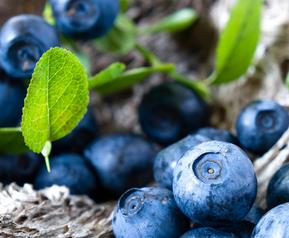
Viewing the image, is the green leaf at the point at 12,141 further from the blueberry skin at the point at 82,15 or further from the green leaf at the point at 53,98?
the blueberry skin at the point at 82,15

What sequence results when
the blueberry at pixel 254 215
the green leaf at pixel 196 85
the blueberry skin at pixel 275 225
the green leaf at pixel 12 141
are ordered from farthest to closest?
1. the green leaf at pixel 196 85
2. the green leaf at pixel 12 141
3. the blueberry at pixel 254 215
4. the blueberry skin at pixel 275 225

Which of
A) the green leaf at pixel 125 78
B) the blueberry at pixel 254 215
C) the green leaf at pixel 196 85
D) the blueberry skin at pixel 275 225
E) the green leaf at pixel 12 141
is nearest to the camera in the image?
the blueberry skin at pixel 275 225

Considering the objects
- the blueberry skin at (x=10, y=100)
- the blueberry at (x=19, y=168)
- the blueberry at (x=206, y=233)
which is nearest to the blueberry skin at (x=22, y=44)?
the blueberry skin at (x=10, y=100)

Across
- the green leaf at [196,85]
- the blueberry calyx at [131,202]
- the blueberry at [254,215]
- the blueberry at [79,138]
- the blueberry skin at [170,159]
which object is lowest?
the blueberry at [254,215]

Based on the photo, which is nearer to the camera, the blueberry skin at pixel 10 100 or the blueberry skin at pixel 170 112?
the blueberry skin at pixel 10 100

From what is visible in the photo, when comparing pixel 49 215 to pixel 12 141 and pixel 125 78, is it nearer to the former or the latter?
pixel 12 141

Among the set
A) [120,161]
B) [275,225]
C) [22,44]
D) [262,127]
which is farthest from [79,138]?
[275,225]

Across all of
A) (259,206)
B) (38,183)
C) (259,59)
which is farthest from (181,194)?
(259,59)
